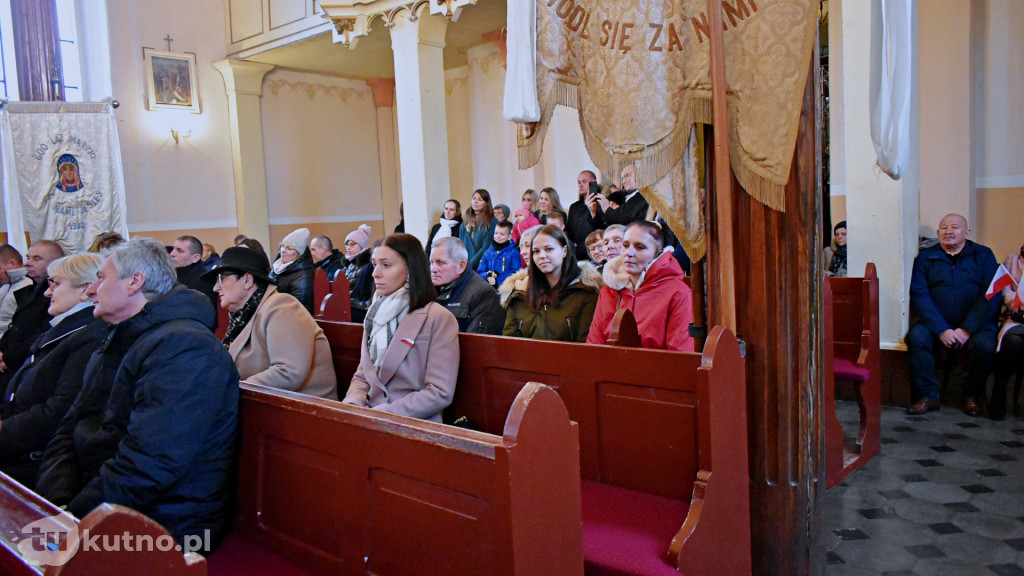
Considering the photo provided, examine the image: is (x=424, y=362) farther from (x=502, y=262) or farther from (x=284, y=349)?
(x=502, y=262)

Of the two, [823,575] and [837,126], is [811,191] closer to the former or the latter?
[823,575]

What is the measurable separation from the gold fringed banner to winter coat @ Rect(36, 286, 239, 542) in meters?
1.25

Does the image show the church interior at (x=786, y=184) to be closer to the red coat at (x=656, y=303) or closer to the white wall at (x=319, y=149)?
the white wall at (x=319, y=149)

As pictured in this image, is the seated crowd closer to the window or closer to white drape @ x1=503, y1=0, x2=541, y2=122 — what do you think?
white drape @ x1=503, y1=0, x2=541, y2=122

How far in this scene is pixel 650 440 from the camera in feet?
7.91

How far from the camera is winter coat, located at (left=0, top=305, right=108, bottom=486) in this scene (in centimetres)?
271

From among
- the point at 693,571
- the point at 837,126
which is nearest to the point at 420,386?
the point at 693,571

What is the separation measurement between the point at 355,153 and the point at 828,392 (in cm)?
1020

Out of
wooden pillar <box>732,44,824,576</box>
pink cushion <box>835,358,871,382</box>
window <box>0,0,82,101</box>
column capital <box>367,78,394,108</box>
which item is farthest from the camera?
column capital <box>367,78,394,108</box>

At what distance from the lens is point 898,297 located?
4.73 m

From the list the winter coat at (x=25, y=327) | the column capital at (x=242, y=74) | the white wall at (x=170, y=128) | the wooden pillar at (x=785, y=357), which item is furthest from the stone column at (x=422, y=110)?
the wooden pillar at (x=785, y=357)

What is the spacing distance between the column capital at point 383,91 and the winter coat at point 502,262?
7.22 metres

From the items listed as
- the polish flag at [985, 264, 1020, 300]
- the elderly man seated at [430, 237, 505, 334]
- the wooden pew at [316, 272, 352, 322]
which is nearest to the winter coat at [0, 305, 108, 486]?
the elderly man seated at [430, 237, 505, 334]

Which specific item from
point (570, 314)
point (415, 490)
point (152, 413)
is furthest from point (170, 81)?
point (415, 490)
